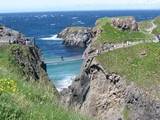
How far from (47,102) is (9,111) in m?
2.95

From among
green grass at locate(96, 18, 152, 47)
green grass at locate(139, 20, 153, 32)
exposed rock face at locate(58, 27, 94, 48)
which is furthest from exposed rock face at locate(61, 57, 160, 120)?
exposed rock face at locate(58, 27, 94, 48)

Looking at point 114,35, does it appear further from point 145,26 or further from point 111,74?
point 111,74

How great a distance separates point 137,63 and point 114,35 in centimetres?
1371

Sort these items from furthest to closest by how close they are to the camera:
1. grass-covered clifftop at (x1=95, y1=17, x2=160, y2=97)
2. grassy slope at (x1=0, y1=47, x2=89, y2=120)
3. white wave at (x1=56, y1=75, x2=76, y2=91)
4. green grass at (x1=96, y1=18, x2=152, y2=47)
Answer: white wave at (x1=56, y1=75, x2=76, y2=91) → green grass at (x1=96, y1=18, x2=152, y2=47) → grass-covered clifftop at (x1=95, y1=17, x2=160, y2=97) → grassy slope at (x1=0, y1=47, x2=89, y2=120)

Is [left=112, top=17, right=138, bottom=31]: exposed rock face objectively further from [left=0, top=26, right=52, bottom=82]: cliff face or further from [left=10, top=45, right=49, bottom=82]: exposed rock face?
[left=10, top=45, right=49, bottom=82]: exposed rock face

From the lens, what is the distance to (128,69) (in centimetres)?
4394

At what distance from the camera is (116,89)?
4325 centimetres

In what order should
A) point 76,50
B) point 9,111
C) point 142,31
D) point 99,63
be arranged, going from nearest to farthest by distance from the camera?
point 9,111 → point 99,63 → point 142,31 → point 76,50

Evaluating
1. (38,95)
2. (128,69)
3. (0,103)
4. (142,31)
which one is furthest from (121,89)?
(0,103)

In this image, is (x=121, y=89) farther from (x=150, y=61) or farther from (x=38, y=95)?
(x=38, y=95)

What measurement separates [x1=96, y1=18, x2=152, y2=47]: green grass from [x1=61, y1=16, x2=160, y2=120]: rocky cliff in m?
2.96

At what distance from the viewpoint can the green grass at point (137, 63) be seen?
4178 cm

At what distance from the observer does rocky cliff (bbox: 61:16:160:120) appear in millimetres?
39250

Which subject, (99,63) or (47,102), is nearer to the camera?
(47,102)
